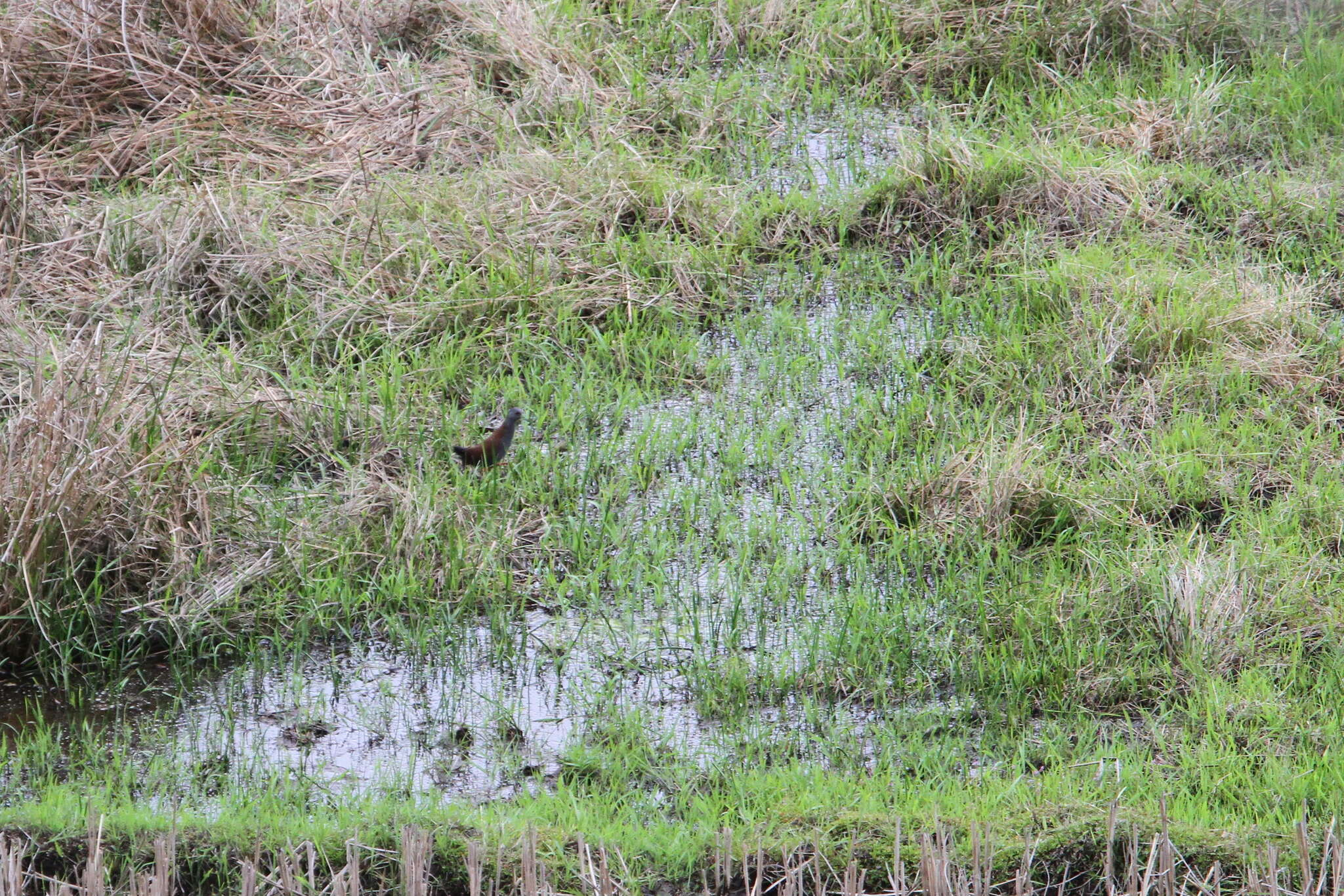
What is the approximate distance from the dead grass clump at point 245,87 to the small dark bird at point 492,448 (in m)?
2.09

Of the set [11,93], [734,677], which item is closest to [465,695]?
[734,677]

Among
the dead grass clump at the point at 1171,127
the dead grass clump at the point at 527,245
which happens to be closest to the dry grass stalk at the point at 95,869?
the dead grass clump at the point at 527,245

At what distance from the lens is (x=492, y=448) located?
5.17 m

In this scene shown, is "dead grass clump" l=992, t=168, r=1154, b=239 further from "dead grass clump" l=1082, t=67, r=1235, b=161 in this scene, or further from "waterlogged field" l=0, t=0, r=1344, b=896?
"dead grass clump" l=1082, t=67, r=1235, b=161

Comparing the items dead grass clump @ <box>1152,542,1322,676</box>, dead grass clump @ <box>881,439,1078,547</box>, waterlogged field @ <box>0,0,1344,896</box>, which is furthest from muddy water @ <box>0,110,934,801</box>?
dead grass clump @ <box>1152,542,1322,676</box>

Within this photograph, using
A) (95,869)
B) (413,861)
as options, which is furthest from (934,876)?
(95,869)

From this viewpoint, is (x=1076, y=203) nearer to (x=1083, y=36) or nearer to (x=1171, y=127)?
(x=1171, y=127)

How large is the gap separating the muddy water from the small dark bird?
312 mm

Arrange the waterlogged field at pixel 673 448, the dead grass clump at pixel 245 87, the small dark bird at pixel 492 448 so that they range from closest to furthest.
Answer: the waterlogged field at pixel 673 448, the small dark bird at pixel 492 448, the dead grass clump at pixel 245 87

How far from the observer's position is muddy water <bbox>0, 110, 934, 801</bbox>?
162 inches

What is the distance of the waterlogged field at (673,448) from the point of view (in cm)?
372

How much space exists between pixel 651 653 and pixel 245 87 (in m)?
4.29

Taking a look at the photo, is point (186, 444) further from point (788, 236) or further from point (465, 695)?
point (788, 236)

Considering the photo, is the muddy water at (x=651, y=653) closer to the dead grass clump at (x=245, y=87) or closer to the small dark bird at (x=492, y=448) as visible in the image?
the small dark bird at (x=492, y=448)
